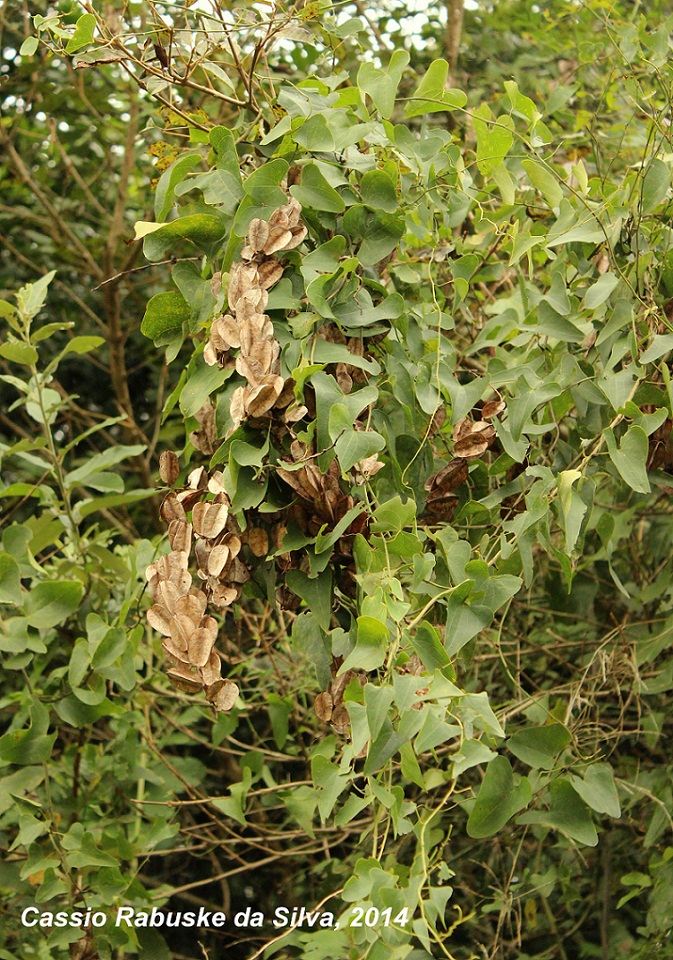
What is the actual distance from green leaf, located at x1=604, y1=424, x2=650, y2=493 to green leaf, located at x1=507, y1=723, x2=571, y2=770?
0.22 metres

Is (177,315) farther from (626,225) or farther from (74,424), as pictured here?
(74,424)

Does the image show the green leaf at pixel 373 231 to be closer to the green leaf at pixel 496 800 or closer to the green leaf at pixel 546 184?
the green leaf at pixel 546 184

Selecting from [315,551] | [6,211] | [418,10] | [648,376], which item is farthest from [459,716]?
[6,211]

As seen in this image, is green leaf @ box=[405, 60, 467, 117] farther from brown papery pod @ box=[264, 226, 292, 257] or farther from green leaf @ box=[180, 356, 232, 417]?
green leaf @ box=[180, 356, 232, 417]

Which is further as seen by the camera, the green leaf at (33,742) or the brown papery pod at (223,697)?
the green leaf at (33,742)

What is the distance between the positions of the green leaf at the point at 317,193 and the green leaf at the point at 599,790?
52cm

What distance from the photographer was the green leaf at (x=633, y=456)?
80 cm

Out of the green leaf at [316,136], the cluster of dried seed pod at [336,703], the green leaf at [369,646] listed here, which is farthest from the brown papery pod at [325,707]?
the green leaf at [316,136]

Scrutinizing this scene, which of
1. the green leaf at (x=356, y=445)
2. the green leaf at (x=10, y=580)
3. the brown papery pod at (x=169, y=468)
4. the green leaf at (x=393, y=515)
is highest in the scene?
the green leaf at (x=356, y=445)

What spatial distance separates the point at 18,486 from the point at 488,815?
2.25 feet

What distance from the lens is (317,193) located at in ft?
2.65

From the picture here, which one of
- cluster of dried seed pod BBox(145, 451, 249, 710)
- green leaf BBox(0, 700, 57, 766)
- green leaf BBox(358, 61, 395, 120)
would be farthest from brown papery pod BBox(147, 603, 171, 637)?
green leaf BBox(358, 61, 395, 120)

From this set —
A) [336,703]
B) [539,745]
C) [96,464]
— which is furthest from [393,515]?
[96,464]

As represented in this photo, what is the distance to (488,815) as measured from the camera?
793 millimetres
